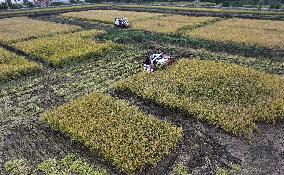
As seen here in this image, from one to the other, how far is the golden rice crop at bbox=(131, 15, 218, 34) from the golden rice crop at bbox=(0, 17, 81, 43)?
9.27 metres

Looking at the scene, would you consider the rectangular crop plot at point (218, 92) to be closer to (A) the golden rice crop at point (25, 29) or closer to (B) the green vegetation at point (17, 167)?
(B) the green vegetation at point (17, 167)

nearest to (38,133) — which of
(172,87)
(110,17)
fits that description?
(172,87)

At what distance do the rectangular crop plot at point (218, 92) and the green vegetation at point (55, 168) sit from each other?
710cm

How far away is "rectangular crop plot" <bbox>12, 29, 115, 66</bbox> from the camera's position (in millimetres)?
29095

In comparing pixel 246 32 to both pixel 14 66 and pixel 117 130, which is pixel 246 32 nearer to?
pixel 14 66

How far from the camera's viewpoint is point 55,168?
14281 millimetres

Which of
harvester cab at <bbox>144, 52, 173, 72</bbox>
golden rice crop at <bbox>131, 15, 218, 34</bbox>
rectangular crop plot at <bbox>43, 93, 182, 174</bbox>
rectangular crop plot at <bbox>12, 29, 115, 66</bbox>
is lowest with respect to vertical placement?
rectangular crop plot at <bbox>43, 93, 182, 174</bbox>

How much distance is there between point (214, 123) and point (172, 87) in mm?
5240

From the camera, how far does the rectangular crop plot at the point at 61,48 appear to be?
29.1m

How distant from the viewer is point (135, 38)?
123 feet

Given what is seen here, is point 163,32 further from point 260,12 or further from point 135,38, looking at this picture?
point 260,12

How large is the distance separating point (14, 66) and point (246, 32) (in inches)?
1000

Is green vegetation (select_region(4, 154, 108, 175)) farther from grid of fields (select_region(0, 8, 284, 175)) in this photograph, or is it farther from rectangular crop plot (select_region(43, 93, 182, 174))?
rectangular crop plot (select_region(43, 93, 182, 174))

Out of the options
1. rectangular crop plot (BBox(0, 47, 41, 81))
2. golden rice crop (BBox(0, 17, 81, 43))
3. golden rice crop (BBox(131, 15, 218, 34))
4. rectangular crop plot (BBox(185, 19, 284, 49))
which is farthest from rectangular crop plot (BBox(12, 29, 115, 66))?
rectangular crop plot (BBox(185, 19, 284, 49))
